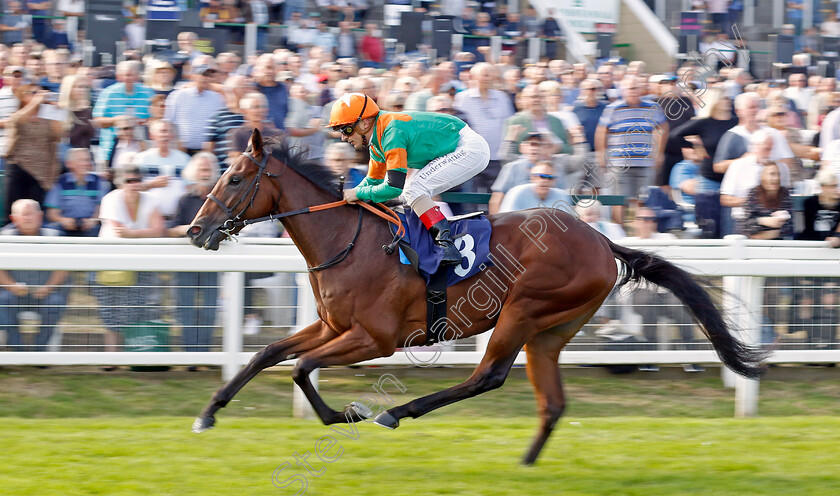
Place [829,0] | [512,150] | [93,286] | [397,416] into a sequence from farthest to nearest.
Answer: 1. [829,0]
2. [512,150]
3. [93,286]
4. [397,416]

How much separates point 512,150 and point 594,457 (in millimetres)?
3046

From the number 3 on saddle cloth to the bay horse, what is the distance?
1.5 inches

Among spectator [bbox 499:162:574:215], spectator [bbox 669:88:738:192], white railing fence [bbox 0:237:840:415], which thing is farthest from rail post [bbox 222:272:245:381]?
spectator [bbox 669:88:738:192]

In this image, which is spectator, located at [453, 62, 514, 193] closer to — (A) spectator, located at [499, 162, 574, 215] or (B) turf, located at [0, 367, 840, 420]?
(A) spectator, located at [499, 162, 574, 215]

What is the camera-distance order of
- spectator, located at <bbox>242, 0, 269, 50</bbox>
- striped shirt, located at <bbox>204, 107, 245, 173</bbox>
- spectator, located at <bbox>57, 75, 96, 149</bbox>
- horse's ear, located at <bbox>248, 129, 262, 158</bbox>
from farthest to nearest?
1. spectator, located at <bbox>242, 0, 269, 50</bbox>
2. spectator, located at <bbox>57, 75, 96, 149</bbox>
3. striped shirt, located at <bbox>204, 107, 245, 173</bbox>
4. horse's ear, located at <bbox>248, 129, 262, 158</bbox>

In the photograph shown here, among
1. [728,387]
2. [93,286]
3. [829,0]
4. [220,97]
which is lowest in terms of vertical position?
[728,387]

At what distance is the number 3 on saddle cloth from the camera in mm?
4344

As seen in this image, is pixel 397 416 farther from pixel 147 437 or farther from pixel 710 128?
pixel 710 128

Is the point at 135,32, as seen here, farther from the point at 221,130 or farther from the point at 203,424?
the point at 203,424

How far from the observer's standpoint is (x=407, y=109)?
24.1ft

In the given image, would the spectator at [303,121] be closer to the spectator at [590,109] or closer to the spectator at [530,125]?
the spectator at [530,125]

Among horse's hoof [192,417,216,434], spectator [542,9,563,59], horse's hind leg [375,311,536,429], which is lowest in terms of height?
horse's hoof [192,417,216,434]

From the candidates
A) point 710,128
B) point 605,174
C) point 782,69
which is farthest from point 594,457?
point 782,69

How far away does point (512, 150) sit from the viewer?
7.05m
